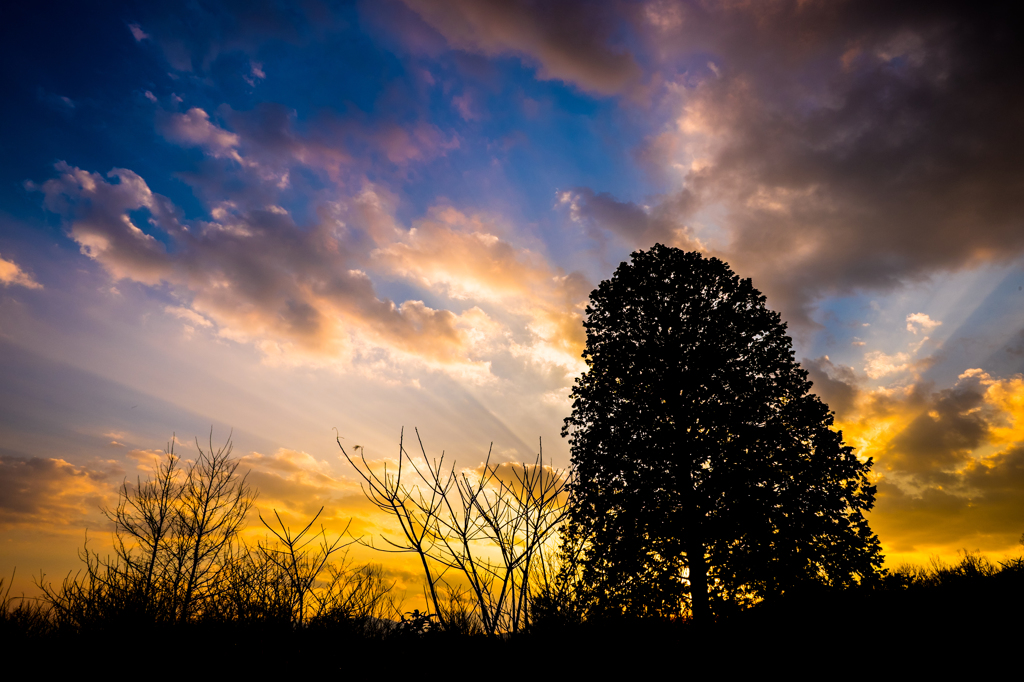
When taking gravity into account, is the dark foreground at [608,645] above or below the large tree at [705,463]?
below

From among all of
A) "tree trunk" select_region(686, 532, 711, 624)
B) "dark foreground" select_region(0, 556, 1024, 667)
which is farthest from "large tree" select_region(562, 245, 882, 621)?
"dark foreground" select_region(0, 556, 1024, 667)

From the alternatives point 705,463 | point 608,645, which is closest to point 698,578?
point 705,463

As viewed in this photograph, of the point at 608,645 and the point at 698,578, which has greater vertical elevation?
the point at 698,578

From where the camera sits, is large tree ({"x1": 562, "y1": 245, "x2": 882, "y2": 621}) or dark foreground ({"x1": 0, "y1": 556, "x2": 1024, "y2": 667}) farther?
large tree ({"x1": 562, "y1": 245, "x2": 882, "y2": 621})

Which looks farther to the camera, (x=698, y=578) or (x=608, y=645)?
(x=698, y=578)

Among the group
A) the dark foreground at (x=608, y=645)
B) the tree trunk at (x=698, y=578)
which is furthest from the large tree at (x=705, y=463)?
the dark foreground at (x=608, y=645)

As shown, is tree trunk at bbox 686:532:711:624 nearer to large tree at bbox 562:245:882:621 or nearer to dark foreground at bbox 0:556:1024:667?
large tree at bbox 562:245:882:621

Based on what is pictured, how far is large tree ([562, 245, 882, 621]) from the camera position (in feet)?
31.8

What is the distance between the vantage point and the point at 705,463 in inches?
421

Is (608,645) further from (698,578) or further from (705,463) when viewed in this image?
(705,463)

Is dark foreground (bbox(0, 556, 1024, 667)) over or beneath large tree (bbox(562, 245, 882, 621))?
beneath

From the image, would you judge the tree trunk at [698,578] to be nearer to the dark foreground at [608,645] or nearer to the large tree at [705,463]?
the large tree at [705,463]

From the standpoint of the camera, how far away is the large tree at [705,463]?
9.68 m

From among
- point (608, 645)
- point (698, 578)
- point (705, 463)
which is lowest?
point (608, 645)
